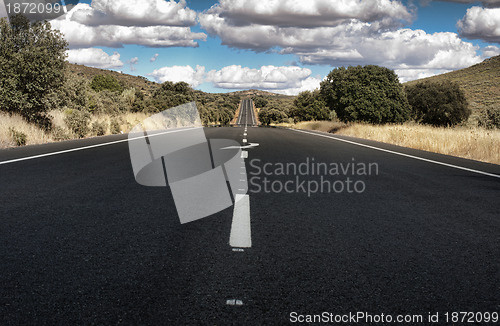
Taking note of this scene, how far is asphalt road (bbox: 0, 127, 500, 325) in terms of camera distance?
2.41 m

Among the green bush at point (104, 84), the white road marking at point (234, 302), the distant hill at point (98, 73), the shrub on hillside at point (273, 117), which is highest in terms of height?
the distant hill at point (98, 73)

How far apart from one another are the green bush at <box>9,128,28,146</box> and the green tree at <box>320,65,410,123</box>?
2344 cm

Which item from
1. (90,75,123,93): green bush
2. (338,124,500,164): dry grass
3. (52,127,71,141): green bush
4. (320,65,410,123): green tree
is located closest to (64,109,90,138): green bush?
(52,127,71,141): green bush

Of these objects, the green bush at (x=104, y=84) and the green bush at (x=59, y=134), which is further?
the green bush at (x=104, y=84)

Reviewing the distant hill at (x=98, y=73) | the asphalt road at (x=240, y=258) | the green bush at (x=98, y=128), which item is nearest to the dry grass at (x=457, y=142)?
the asphalt road at (x=240, y=258)

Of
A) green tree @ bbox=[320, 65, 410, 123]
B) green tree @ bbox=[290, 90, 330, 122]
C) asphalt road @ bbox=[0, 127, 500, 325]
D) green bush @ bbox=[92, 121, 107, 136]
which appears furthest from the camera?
green tree @ bbox=[290, 90, 330, 122]

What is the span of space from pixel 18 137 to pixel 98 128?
6945mm

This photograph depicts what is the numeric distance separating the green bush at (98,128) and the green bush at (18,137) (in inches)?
257

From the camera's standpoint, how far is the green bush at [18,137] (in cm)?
1319

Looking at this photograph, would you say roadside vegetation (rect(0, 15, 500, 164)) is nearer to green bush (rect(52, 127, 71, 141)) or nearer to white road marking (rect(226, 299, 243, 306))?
green bush (rect(52, 127, 71, 141))

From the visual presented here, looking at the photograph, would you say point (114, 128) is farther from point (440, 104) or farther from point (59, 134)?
point (440, 104)

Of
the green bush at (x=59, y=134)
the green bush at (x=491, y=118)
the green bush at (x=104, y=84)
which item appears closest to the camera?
the green bush at (x=59, y=134)

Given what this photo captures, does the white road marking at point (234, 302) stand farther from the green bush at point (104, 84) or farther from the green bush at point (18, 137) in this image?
the green bush at point (104, 84)

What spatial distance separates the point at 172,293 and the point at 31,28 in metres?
17.1
